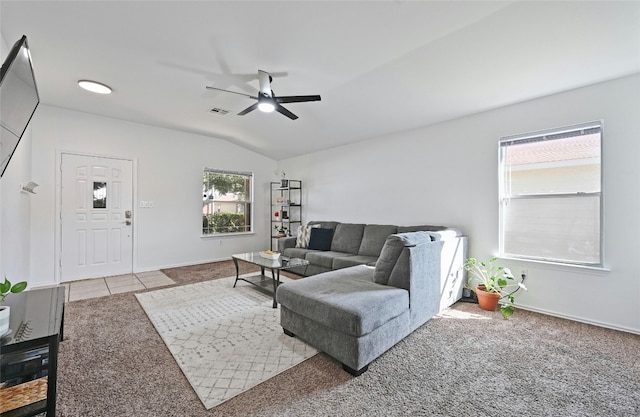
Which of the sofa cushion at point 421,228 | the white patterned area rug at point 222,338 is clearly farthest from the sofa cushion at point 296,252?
the sofa cushion at point 421,228

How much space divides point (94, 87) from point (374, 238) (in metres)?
4.37

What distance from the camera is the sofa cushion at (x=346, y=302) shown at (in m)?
1.86

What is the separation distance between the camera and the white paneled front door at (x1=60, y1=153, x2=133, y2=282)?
4.23 meters

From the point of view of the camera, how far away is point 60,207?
4.15m

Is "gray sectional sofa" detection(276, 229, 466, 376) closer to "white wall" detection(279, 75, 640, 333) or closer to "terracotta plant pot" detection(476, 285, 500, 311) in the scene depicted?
"terracotta plant pot" detection(476, 285, 500, 311)

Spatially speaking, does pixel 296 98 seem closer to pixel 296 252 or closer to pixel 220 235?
pixel 296 252

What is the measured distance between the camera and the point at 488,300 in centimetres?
305

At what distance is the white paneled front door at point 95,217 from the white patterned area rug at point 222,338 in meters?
1.67

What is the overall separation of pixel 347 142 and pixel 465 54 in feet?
9.18

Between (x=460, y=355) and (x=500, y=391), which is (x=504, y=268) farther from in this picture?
(x=500, y=391)

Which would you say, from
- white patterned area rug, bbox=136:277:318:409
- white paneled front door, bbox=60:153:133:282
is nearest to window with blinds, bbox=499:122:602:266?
white patterned area rug, bbox=136:277:318:409

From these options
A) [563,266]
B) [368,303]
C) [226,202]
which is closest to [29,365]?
[368,303]

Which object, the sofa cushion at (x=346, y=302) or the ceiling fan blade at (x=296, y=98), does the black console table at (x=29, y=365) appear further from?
the ceiling fan blade at (x=296, y=98)

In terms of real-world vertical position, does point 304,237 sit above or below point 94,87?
below
